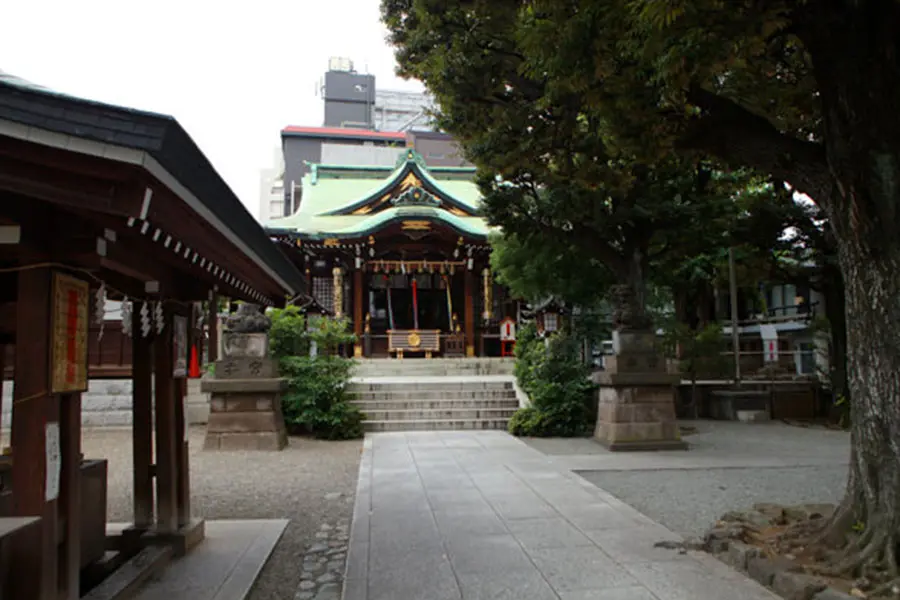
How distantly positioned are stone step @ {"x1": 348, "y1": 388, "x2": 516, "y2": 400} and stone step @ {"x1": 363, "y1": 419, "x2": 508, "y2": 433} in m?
1.12

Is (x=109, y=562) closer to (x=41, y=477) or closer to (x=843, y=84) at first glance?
(x=41, y=477)

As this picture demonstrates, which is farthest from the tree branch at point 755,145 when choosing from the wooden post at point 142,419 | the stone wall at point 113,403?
the stone wall at point 113,403

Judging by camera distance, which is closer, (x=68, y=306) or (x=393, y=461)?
(x=68, y=306)

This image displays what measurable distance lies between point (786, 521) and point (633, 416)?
5.46 m

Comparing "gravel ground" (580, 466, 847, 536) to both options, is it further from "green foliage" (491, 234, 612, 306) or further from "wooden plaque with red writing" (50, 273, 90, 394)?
"green foliage" (491, 234, 612, 306)

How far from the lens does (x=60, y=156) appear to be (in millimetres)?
2725

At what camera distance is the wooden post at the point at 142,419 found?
4.96 metres

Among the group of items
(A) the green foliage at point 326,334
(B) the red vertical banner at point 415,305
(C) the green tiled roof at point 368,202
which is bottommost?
(A) the green foliage at point 326,334

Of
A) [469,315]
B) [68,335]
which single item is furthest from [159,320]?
[469,315]

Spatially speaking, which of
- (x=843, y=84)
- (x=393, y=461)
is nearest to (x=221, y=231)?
(x=843, y=84)

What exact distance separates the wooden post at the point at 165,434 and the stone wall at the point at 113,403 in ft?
30.9

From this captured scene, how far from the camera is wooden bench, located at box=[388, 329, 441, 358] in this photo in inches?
797

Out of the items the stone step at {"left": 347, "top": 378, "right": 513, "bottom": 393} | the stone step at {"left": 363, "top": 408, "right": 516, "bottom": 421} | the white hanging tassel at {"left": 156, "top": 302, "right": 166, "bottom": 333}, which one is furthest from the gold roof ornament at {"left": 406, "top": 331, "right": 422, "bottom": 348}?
the white hanging tassel at {"left": 156, "top": 302, "right": 166, "bottom": 333}

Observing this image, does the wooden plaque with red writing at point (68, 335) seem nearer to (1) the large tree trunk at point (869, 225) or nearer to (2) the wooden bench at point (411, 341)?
(1) the large tree trunk at point (869, 225)
